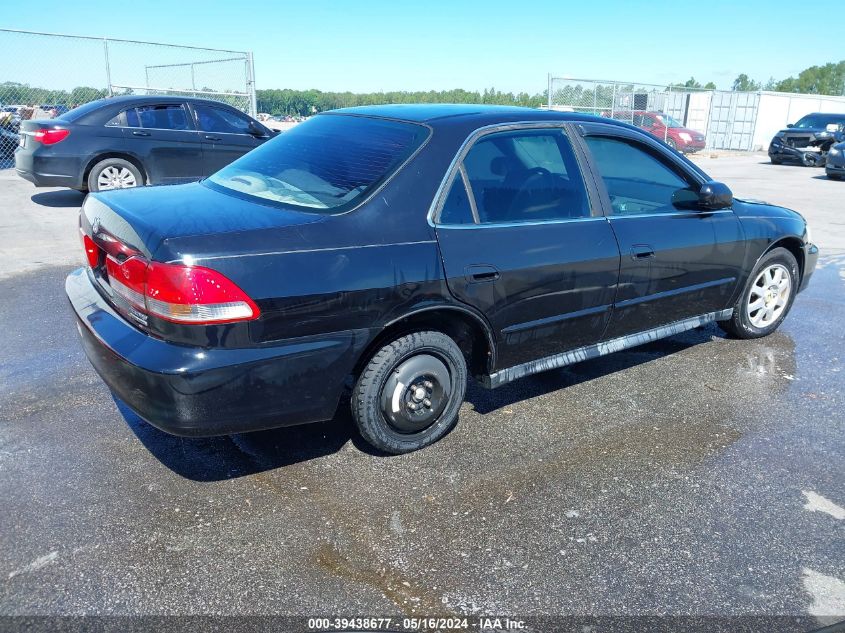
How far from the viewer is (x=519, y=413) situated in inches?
154

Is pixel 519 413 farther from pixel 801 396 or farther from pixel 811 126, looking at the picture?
pixel 811 126

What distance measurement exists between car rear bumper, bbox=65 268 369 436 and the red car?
20.2 m

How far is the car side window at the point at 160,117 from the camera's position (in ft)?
31.4

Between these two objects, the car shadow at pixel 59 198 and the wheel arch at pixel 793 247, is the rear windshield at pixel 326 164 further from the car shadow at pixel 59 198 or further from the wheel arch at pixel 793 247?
the car shadow at pixel 59 198

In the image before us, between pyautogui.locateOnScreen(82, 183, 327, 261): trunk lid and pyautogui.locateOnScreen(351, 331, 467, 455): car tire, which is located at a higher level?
pyautogui.locateOnScreen(82, 183, 327, 261): trunk lid

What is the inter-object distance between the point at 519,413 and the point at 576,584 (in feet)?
4.80

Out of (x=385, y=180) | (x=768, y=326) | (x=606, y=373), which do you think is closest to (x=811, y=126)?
(x=768, y=326)

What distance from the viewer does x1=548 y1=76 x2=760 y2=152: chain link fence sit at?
20.2 meters

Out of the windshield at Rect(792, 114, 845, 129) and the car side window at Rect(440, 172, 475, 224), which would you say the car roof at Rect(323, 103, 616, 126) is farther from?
the windshield at Rect(792, 114, 845, 129)

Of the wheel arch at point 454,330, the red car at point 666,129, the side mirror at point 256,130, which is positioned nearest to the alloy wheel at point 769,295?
the wheel arch at point 454,330

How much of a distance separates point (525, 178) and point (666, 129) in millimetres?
20515

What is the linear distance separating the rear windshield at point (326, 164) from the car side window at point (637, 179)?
114cm

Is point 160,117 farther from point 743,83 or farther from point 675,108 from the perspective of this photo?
point 743,83

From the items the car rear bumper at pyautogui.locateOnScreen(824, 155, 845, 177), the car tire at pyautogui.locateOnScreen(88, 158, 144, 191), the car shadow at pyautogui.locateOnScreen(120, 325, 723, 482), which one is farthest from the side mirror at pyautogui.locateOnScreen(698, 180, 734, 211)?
the car rear bumper at pyautogui.locateOnScreen(824, 155, 845, 177)
